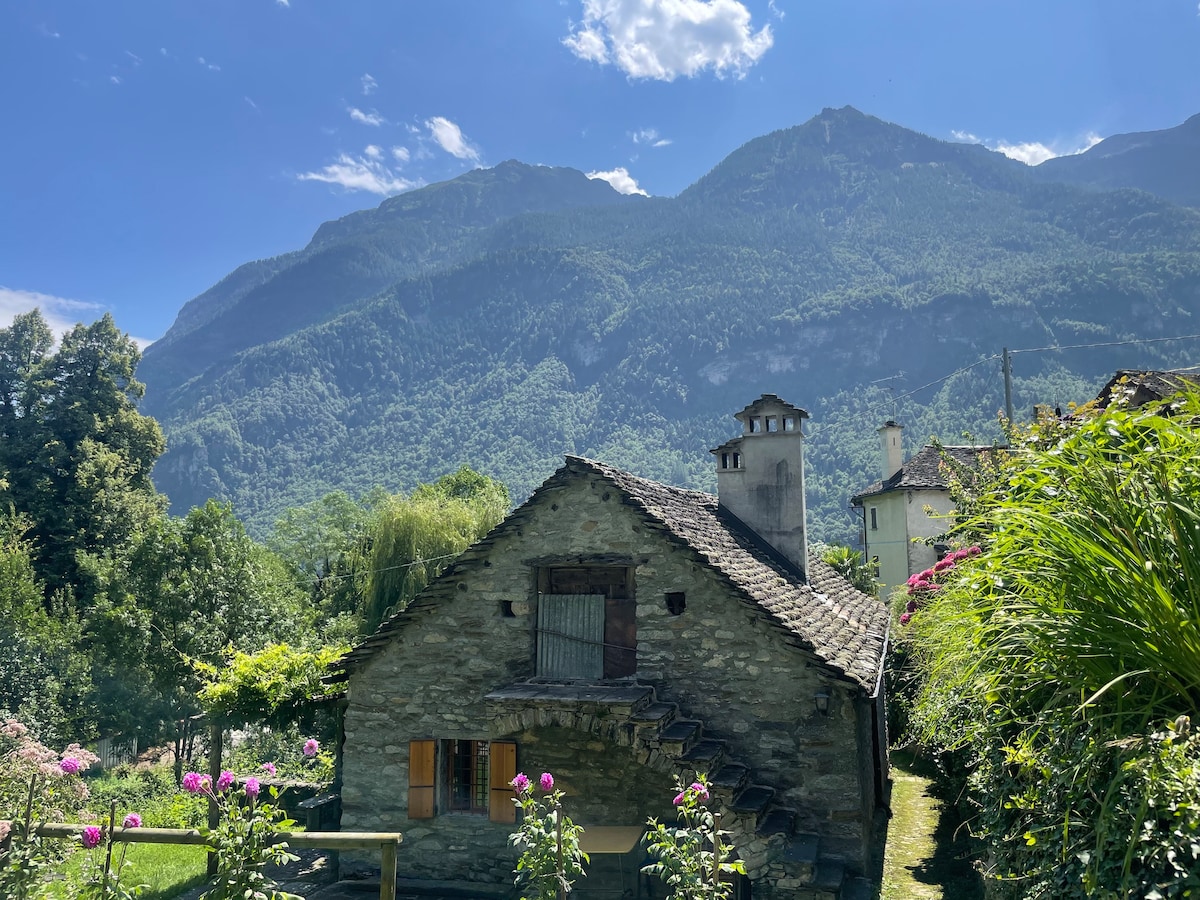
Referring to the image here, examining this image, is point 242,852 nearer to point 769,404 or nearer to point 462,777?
point 462,777

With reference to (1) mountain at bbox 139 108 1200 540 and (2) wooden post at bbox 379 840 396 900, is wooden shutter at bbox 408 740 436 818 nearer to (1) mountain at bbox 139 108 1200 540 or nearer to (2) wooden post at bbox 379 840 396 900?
(2) wooden post at bbox 379 840 396 900

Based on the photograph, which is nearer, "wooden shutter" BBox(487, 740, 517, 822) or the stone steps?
the stone steps

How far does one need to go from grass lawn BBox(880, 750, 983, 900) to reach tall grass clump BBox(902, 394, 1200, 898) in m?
5.27

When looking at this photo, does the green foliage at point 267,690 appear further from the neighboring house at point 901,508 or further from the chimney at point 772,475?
the neighboring house at point 901,508

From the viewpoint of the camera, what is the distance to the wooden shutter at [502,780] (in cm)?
1159

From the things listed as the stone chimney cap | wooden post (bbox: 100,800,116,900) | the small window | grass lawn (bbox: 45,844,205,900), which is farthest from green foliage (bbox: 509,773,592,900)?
the stone chimney cap

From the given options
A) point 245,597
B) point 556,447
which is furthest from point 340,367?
point 245,597

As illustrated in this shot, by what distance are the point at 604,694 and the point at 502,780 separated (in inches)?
90.5

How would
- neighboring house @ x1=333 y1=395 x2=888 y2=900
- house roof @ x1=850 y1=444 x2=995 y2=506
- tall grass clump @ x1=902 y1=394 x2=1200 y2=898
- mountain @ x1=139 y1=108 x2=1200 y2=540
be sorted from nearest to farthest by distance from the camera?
1. tall grass clump @ x1=902 y1=394 x2=1200 y2=898
2. neighboring house @ x1=333 y1=395 x2=888 y2=900
3. house roof @ x1=850 y1=444 x2=995 y2=506
4. mountain @ x1=139 y1=108 x2=1200 y2=540

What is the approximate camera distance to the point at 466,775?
12.0m

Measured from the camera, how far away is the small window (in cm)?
1192

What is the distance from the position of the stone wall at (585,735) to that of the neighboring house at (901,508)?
19375 mm

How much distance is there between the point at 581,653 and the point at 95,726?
19672 millimetres

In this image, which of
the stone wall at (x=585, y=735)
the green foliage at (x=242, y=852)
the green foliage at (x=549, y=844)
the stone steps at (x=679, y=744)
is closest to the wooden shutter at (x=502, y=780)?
the stone wall at (x=585, y=735)
